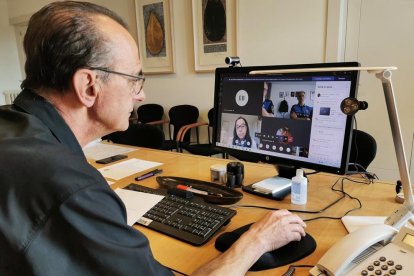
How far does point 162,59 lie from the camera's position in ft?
13.9

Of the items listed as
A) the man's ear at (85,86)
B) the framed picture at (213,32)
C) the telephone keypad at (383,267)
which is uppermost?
the framed picture at (213,32)

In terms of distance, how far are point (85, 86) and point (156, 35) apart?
3661 mm

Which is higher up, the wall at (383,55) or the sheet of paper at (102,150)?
the wall at (383,55)

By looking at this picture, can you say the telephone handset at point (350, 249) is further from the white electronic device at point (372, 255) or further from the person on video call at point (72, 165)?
the person on video call at point (72, 165)

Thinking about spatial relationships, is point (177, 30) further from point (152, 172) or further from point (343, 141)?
point (343, 141)

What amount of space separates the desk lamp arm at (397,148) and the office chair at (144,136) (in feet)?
5.77

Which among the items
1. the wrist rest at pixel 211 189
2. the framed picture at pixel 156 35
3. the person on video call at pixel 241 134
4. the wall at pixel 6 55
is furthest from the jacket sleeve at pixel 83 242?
the wall at pixel 6 55

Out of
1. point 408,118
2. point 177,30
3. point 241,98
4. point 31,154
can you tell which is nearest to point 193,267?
point 31,154

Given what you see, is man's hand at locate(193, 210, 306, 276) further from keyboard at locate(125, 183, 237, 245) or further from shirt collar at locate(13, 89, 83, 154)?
shirt collar at locate(13, 89, 83, 154)

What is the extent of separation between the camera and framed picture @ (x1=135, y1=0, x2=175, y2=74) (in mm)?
4059

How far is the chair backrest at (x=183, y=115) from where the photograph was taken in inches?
157

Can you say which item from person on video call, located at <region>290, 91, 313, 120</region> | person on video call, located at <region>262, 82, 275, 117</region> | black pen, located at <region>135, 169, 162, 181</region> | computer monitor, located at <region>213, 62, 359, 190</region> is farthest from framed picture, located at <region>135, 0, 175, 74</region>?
person on video call, located at <region>290, 91, 313, 120</region>

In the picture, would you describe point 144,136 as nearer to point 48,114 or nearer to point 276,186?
point 276,186

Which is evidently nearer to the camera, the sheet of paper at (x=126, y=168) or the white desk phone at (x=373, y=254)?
the white desk phone at (x=373, y=254)
